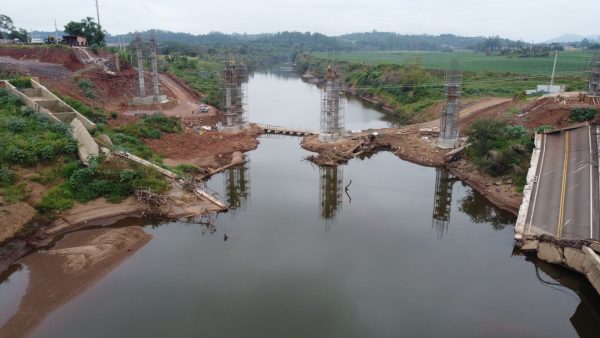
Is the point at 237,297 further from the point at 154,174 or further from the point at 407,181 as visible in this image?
the point at 407,181

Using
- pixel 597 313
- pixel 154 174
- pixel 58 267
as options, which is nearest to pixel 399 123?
pixel 154 174

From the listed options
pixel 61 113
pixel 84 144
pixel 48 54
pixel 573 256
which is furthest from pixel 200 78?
pixel 573 256

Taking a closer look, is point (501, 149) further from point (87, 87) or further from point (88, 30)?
point (88, 30)

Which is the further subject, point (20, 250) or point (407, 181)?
point (407, 181)

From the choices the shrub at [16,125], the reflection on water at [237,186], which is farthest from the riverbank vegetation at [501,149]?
the shrub at [16,125]

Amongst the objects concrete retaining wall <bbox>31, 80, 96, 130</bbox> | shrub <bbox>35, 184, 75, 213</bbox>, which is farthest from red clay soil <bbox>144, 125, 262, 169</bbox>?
shrub <bbox>35, 184, 75, 213</bbox>

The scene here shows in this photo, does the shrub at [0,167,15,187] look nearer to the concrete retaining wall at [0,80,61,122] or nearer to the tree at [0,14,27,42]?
the concrete retaining wall at [0,80,61,122]

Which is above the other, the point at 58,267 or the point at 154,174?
the point at 154,174
